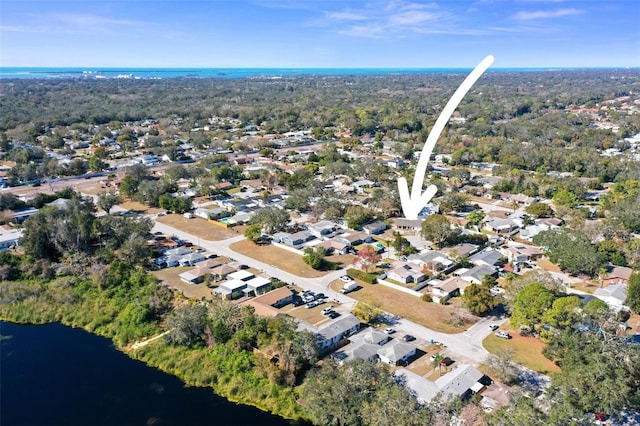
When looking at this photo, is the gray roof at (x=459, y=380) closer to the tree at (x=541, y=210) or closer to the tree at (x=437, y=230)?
the tree at (x=437, y=230)

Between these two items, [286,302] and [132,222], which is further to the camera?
[132,222]

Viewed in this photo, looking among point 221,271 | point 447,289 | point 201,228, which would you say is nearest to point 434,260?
point 447,289

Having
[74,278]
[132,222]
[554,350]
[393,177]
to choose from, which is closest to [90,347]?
[74,278]

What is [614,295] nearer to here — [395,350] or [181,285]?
[395,350]

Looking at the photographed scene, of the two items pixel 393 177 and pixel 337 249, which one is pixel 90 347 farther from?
pixel 393 177

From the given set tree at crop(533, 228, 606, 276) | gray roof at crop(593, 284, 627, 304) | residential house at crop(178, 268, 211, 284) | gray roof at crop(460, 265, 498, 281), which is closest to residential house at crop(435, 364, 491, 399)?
gray roof at crop(460, 265, 498, 281)

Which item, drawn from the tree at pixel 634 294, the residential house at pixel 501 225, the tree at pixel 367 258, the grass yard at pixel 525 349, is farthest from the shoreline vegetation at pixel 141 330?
the residential house at pixel 501 225
